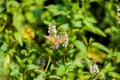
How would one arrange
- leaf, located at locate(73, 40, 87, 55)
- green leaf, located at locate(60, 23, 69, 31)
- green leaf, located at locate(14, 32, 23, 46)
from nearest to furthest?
leaf, located at locate(73, 40, 87, 55) → green leaf, located at locate(60, 23, 69, 31) → green leaf, located at locate(14, 32, 23, 46)

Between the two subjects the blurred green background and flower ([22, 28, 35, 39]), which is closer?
the blurred green background

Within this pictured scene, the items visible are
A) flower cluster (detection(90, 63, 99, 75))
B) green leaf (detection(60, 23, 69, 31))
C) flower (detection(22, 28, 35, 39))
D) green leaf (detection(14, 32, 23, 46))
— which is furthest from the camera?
flower (detection(22, 28, 35, 39))

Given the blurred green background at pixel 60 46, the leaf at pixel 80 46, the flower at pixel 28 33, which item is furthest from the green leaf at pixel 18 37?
the leaf at pixel 80 46

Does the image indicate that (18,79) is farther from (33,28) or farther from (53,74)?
(33,28)

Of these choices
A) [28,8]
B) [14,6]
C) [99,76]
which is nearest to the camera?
[99,76]

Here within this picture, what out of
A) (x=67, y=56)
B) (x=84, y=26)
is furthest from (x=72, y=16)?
(x=67, y=56)

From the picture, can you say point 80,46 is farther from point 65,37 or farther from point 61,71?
point 65,37

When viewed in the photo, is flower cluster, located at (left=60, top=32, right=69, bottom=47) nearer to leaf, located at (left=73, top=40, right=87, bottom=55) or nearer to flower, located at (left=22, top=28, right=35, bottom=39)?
leaf, located at (left=73, top=40, right=87, bottom=55)

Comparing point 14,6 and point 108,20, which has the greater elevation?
point 14,6

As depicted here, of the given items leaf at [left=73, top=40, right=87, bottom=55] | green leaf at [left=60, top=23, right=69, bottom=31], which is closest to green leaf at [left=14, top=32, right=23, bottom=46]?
green leaf at [left=60, top=23, right=69, bottom=31]
